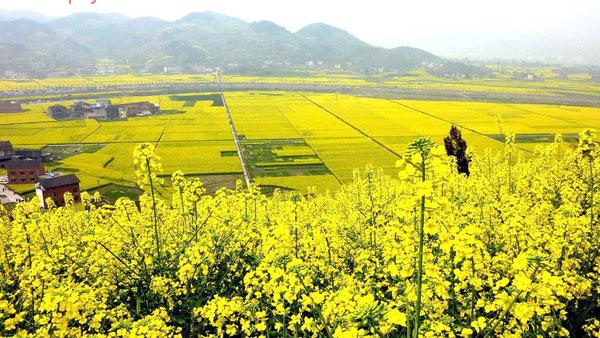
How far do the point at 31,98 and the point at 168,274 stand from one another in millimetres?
139746

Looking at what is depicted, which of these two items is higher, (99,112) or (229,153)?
(99,112)

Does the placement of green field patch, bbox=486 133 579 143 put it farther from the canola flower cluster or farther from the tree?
the canola flower cluster

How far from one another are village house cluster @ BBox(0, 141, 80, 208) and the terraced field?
238cm

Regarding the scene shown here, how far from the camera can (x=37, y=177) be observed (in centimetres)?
4734

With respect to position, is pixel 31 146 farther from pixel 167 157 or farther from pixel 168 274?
pixel 168 274

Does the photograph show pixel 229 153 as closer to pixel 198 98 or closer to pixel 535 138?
pixel 535 138

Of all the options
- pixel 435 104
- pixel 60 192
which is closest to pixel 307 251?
pixel 60 192

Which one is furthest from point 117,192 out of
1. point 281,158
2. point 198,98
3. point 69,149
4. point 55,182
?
point 198,98

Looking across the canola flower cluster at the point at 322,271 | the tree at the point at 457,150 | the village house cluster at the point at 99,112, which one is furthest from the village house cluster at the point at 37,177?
the village house cluster at the point at 99,112

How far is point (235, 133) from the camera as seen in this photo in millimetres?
75750

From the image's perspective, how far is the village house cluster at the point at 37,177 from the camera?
39.5 meters

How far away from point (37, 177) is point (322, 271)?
48.5m

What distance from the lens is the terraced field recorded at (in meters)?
53.3

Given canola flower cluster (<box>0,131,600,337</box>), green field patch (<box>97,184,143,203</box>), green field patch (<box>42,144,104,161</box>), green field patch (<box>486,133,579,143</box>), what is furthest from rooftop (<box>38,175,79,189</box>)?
green field patch (<box>486,133,579,143</box>)
